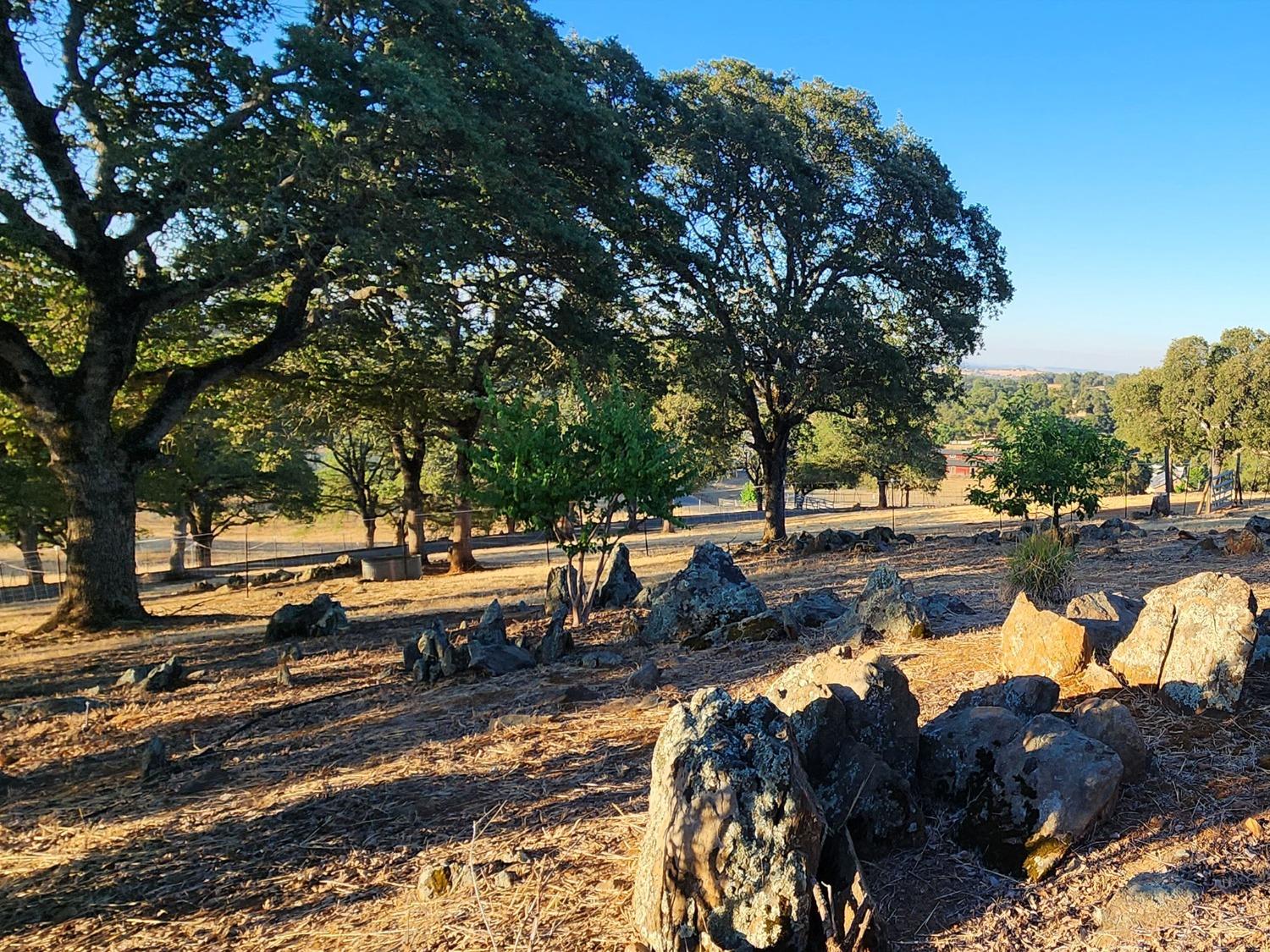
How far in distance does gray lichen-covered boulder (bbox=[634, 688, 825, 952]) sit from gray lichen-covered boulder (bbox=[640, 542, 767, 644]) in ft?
15.1

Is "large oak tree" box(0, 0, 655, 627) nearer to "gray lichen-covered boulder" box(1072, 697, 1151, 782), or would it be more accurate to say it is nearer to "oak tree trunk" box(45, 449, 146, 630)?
"oak tree trunk" box(45, 449, 146, 630)

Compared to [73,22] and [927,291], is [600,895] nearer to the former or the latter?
[73,22]

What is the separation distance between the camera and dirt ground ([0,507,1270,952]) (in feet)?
9.03

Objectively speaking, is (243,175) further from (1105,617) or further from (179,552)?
(179,552)

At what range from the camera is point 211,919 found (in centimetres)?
305

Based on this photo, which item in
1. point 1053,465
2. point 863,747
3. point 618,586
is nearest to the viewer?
point 863,747

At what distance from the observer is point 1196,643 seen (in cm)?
405

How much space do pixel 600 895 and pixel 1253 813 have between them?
2661 mm

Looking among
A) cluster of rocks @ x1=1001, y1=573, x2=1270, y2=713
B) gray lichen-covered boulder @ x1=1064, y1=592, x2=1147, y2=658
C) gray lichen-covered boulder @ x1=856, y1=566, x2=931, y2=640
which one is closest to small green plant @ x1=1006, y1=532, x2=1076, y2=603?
gray lichen-covered boulder @ x1=856, y1=566, x2=931, y2=640

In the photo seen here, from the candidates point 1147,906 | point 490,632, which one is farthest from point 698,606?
point 1147,906

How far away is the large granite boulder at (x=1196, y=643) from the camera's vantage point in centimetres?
391

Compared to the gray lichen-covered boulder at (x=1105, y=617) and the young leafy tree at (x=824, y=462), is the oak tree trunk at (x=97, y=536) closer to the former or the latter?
the gray lichen-covered boulder at (x=1105, y=617)

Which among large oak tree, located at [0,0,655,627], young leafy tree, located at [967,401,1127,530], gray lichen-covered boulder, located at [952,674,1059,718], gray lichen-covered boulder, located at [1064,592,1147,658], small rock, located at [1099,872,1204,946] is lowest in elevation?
small rock, located at [1099,872,1204,946]

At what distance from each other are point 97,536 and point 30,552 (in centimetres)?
1910
